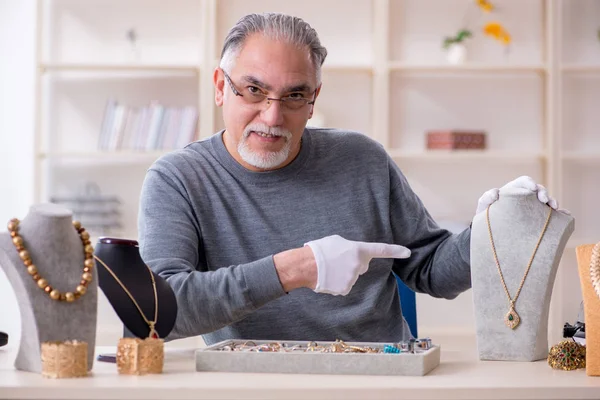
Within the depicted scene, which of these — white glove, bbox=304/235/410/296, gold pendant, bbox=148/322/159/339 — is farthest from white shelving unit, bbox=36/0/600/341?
gold pendant, bbox=148/322/159/339

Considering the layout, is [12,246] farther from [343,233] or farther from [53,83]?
[53,83]

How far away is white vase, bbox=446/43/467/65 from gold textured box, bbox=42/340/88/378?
2832 mm

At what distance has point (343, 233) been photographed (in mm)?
1879

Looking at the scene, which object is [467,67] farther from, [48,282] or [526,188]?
[48,282]

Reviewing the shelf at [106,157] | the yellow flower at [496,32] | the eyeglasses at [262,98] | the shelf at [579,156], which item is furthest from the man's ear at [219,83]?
the shelf at [579,156]

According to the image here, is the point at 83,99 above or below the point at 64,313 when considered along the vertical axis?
above

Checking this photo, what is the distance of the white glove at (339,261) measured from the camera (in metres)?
1.38

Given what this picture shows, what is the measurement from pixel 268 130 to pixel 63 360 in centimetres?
77

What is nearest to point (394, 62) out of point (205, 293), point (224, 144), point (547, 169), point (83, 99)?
point (547, 169)

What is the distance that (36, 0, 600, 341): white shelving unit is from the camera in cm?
387

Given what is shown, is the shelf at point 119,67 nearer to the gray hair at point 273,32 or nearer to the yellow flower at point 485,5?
the yellow flower at point 485,5

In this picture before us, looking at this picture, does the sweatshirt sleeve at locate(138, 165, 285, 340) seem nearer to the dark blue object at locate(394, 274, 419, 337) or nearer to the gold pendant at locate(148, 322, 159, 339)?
the gold pendant at locate(148, 322, 159, 339)

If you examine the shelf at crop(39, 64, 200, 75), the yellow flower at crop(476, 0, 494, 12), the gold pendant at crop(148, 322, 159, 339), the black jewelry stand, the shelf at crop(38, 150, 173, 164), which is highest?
the yellow flower at crop(476, 0, 494, 12)

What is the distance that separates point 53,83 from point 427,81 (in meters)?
1.63
